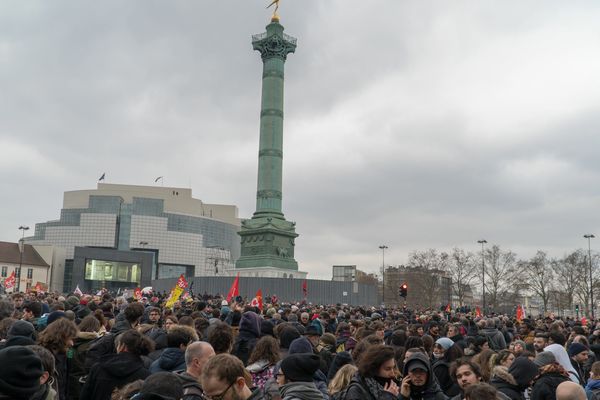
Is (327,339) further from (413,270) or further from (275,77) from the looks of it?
(413,270)

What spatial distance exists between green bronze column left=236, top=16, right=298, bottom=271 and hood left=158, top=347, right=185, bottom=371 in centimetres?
5297

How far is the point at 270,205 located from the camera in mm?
61906

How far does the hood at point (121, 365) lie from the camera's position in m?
6.25

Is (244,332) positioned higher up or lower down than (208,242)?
lower down

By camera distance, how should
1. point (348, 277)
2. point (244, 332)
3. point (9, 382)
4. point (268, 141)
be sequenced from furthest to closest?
point (348, 277), point (268, 141), point (244, 332), point (9, 382)

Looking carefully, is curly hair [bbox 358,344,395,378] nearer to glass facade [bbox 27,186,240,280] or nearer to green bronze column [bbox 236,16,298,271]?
green bronze column [bbox 236,16,298,271]

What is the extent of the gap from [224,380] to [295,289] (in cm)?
5167

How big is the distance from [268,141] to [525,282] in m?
54.3

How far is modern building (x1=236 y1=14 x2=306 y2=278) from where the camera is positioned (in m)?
60.4

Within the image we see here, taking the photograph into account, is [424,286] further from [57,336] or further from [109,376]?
[109,376]

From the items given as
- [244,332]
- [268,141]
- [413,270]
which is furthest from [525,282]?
[244,332]

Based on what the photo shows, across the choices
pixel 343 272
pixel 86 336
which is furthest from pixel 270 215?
pixel 86 336

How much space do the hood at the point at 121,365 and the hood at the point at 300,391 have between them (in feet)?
6.26

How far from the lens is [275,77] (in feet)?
209
